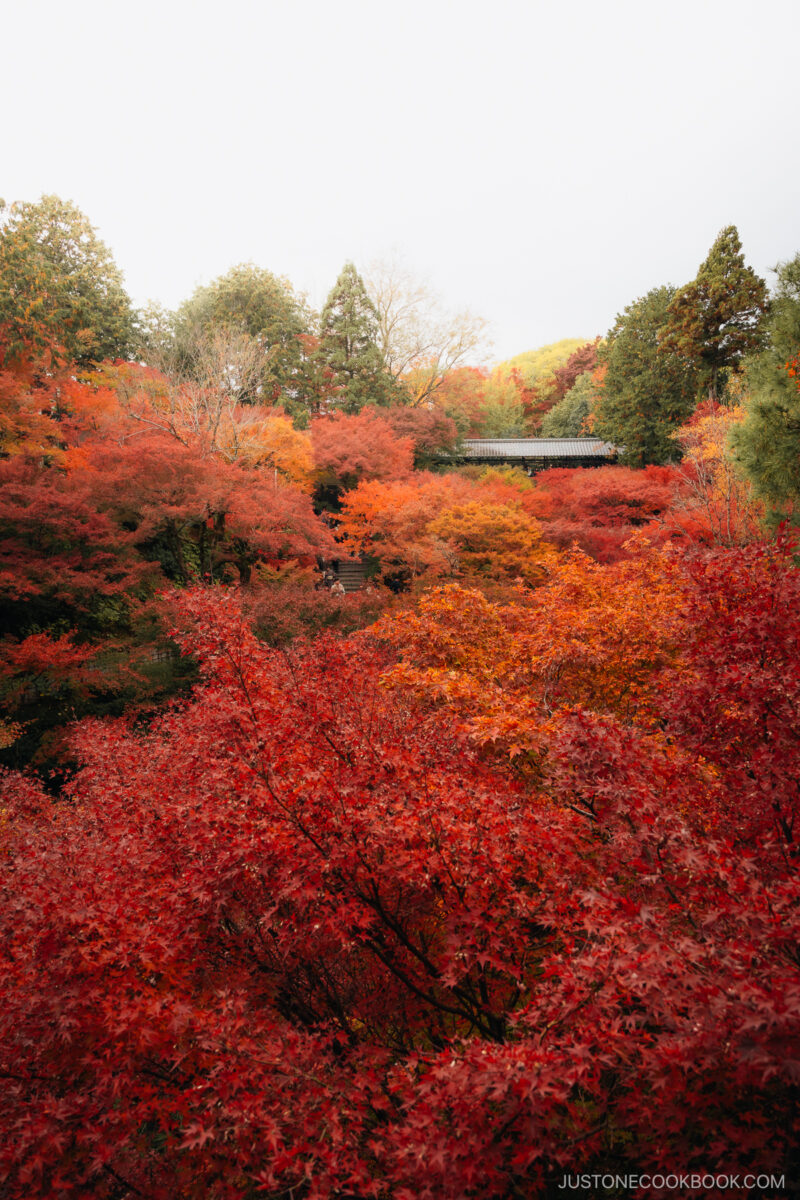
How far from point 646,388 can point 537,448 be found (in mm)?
6682

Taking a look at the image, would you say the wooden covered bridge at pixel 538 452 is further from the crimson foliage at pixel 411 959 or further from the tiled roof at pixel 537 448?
the crimson foliage at pixel 411 959

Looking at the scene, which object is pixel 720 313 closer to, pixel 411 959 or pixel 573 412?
pixel 573 412

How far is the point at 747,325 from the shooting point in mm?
18906

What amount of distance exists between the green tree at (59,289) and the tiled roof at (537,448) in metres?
15.2

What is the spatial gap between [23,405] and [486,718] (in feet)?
38.5

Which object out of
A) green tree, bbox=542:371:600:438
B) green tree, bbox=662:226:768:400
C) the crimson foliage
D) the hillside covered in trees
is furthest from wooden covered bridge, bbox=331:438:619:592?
→ the crimson foliage

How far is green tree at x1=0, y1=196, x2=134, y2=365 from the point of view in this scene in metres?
14.1

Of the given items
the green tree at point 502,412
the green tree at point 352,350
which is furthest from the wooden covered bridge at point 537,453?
the green tree at point 502,412

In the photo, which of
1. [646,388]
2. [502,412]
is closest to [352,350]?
[502,412]

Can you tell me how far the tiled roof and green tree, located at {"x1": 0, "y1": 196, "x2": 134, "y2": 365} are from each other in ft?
50.0

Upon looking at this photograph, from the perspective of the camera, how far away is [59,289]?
1552 cm

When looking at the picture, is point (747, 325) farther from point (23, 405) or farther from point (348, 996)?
point (348, 996)

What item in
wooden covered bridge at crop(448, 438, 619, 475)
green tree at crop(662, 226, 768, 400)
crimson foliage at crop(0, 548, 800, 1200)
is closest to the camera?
crimson foliage at crop(0, 548, 800, 1200)

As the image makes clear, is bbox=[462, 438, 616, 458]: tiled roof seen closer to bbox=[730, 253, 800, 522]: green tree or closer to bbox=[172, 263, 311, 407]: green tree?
bbox=[172, 263, 311, 407]: green tree
